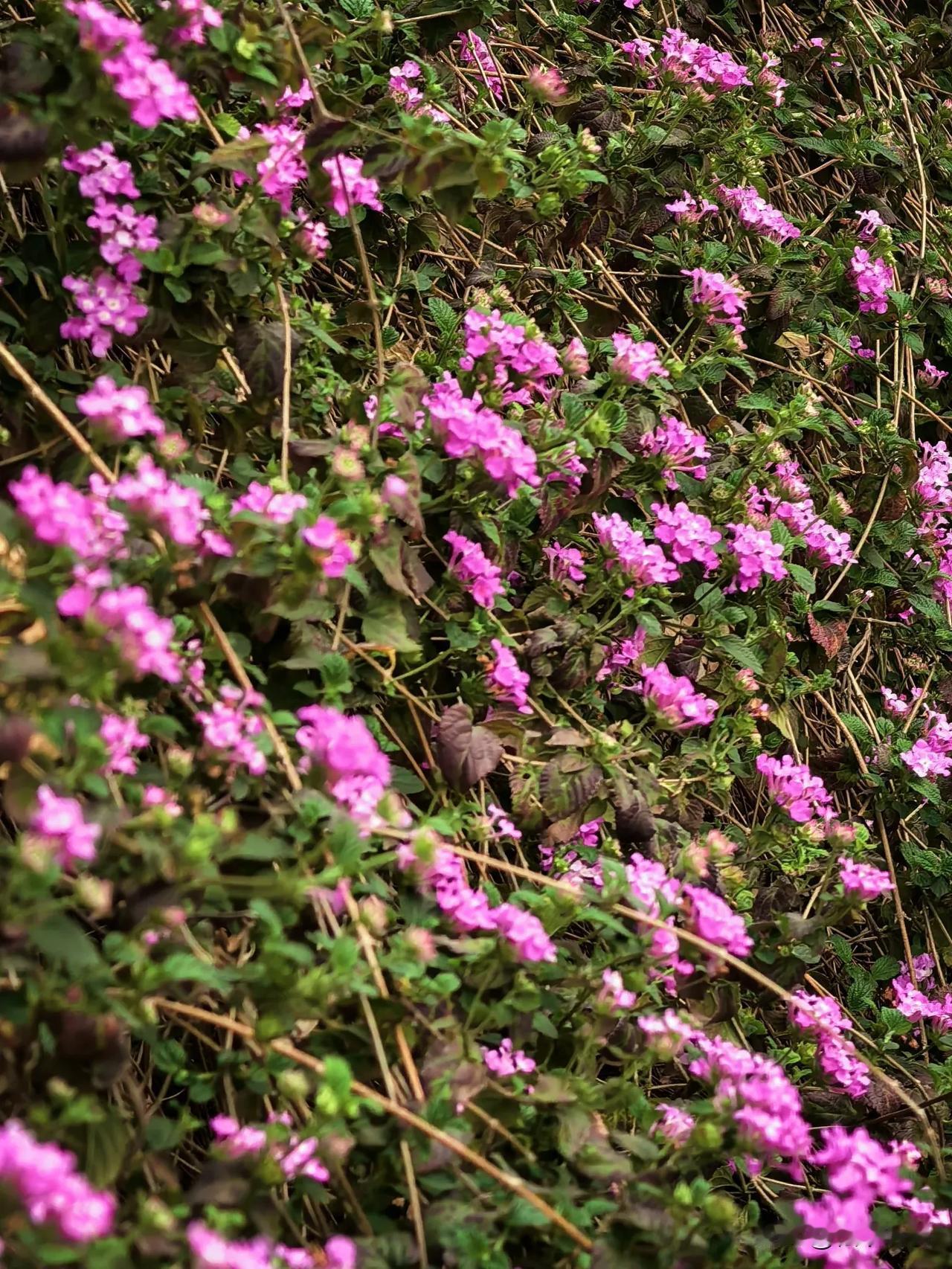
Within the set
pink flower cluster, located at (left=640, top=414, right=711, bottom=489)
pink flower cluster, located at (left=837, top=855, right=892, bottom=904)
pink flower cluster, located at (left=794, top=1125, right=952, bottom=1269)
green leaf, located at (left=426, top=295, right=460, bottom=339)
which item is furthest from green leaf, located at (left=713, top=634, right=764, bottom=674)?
pink flower cluster, located at (left=794, top=1125, right=952, bottom=1269)

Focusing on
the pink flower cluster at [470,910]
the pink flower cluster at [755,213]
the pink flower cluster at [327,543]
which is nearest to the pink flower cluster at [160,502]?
the pink flower cluster at [327,543]

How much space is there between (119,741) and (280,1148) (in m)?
0.37

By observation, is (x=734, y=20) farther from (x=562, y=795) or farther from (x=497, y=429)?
(x=562, y=795)

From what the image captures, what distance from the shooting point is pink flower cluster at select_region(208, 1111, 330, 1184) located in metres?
1.06

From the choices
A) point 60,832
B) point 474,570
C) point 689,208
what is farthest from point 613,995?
point 689,208

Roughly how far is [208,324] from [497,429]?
36cm

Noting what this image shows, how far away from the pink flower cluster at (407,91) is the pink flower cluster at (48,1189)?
57.4 inches

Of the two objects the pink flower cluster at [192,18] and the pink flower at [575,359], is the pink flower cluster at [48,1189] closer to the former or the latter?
the pink flower cluster at [192,18]

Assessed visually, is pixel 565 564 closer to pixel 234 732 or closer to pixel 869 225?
pixel 234 732

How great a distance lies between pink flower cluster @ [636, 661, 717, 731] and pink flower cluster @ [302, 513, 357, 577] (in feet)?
1.77

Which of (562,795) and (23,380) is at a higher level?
(23,380)

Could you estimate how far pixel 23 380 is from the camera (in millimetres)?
1295

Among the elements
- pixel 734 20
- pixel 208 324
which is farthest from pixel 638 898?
pixel 734 20

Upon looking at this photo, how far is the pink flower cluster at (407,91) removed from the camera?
1.82 m
